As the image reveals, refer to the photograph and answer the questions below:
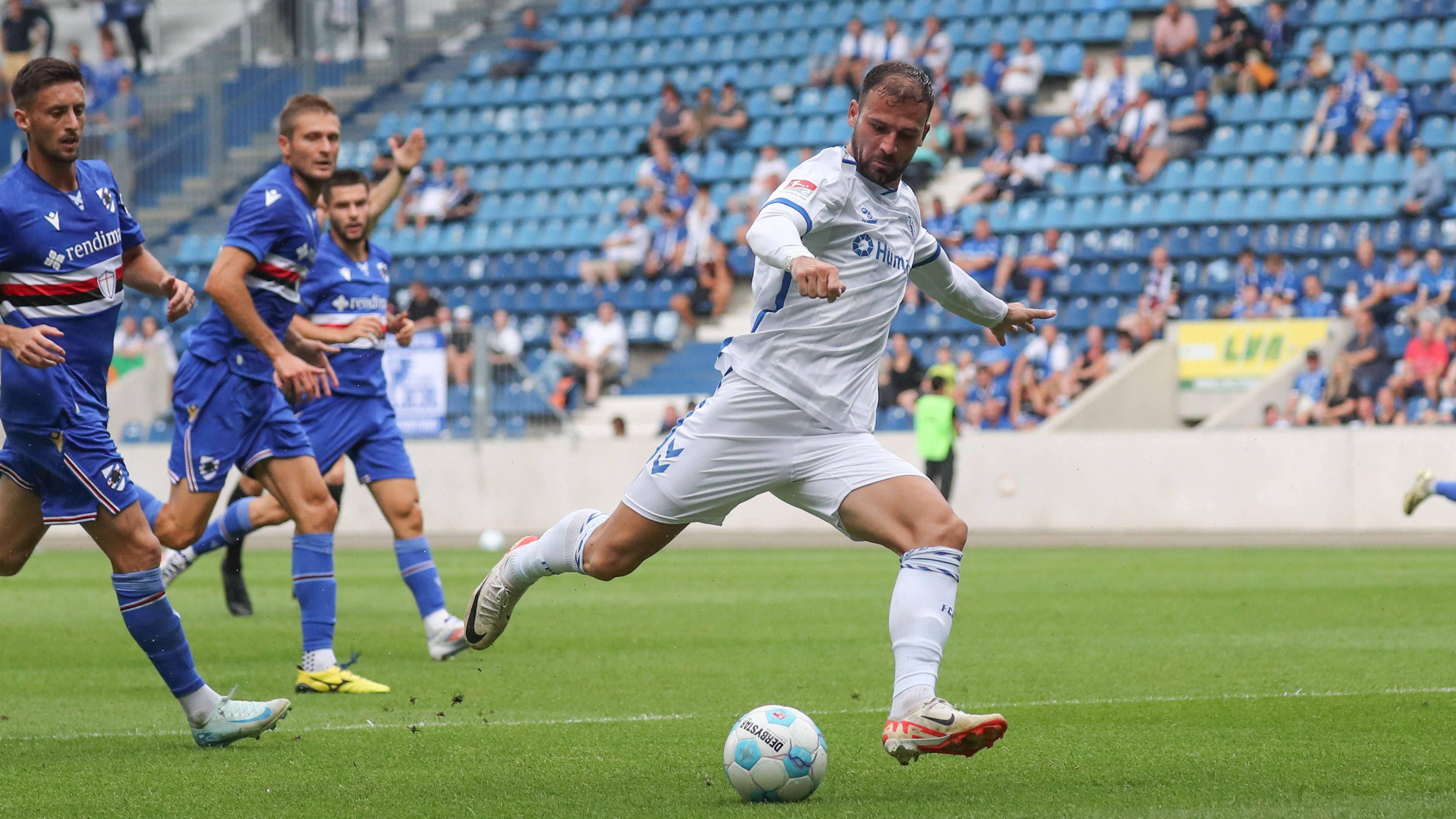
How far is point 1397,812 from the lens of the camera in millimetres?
4496

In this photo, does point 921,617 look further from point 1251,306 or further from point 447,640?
point 1251,306

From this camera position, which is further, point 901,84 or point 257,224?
point 257,224

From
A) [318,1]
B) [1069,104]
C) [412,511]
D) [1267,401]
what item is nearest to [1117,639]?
[412,511]

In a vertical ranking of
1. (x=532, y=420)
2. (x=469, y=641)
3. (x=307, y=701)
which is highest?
(x=469, y=641)

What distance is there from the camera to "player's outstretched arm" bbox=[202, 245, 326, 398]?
271 inches

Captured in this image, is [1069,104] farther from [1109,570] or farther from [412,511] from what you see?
[412,511]

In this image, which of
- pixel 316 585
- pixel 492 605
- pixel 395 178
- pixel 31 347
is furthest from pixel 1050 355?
pixel 31 347

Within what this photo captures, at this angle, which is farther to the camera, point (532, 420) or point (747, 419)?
point (532, 420)

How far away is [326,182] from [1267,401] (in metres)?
14.2

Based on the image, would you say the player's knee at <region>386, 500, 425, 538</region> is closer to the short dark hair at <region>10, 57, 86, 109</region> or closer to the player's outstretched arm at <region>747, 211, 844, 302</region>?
the short dark hair at <region>10, 57, 86, 109</region>

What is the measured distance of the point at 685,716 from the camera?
663cm

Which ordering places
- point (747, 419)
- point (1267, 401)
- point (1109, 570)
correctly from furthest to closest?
point (1267, 401), point (1109, 570), point (747, 419)

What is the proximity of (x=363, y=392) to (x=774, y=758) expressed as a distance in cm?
459

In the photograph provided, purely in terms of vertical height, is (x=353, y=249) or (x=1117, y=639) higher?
(x=353, y=249)
